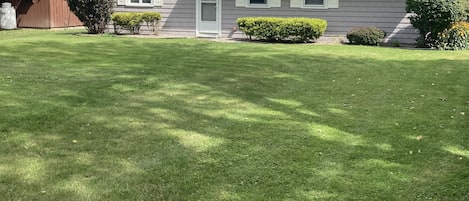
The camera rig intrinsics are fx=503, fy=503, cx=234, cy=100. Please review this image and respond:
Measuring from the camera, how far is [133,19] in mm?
17984

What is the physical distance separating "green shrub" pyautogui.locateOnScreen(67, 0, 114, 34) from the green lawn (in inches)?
286

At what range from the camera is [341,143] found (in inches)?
208

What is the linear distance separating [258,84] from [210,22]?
33.4 feet

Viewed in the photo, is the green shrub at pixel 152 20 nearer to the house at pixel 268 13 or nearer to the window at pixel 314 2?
the house at pixel 268 13

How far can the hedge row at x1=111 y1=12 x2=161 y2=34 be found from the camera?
18.0m

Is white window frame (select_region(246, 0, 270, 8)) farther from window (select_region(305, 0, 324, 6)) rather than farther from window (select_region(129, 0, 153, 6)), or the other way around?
window (select_region(129, 0, 153, 6))

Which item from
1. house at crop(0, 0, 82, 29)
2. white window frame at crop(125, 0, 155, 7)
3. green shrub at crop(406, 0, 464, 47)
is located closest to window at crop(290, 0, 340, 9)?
green shrub at crop(406, 0, 464, 47)

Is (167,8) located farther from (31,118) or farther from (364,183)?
(364,183)

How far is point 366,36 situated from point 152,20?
7686 millimetres

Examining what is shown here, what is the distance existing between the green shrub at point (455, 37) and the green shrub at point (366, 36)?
182cm

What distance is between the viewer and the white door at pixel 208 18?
721 inches

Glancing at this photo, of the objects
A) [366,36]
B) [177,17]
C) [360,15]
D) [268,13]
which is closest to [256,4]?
[268,13]

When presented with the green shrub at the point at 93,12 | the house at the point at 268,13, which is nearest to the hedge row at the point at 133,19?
the green shrub at the point at 93,12

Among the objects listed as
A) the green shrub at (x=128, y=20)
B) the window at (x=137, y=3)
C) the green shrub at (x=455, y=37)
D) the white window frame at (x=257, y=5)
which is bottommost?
the green shrub at (x=455, y=37)
